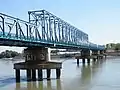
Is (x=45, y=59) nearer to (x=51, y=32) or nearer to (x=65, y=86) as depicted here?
(x=65, y=86)

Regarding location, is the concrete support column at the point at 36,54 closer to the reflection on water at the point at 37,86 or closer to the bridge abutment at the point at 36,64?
the bridge abutment at the point at 36,64

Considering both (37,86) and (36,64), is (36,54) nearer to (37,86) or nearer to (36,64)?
(36,64)

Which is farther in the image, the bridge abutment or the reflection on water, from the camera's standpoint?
the bridge abutment

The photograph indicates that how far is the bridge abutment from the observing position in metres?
56.6

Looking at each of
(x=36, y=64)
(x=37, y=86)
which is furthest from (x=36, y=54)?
(x=37, y=86)

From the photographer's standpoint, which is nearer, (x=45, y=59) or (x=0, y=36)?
(x=0, y=36)

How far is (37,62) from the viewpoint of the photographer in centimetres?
5816

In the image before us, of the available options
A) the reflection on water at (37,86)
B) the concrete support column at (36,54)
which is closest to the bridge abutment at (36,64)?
the concrete support column at (36,54)

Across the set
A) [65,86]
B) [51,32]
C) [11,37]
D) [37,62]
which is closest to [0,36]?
[11,37]

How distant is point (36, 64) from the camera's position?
5709 cm

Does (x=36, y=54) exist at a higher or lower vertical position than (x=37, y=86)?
higher

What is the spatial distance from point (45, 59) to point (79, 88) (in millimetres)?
16388

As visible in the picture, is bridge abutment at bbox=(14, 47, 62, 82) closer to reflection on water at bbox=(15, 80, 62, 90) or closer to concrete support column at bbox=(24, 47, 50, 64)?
concrete support column at bbox=(24, 47, 50, 64)

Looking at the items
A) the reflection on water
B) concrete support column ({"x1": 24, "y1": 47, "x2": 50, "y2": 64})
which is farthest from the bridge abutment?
the reflection on water
